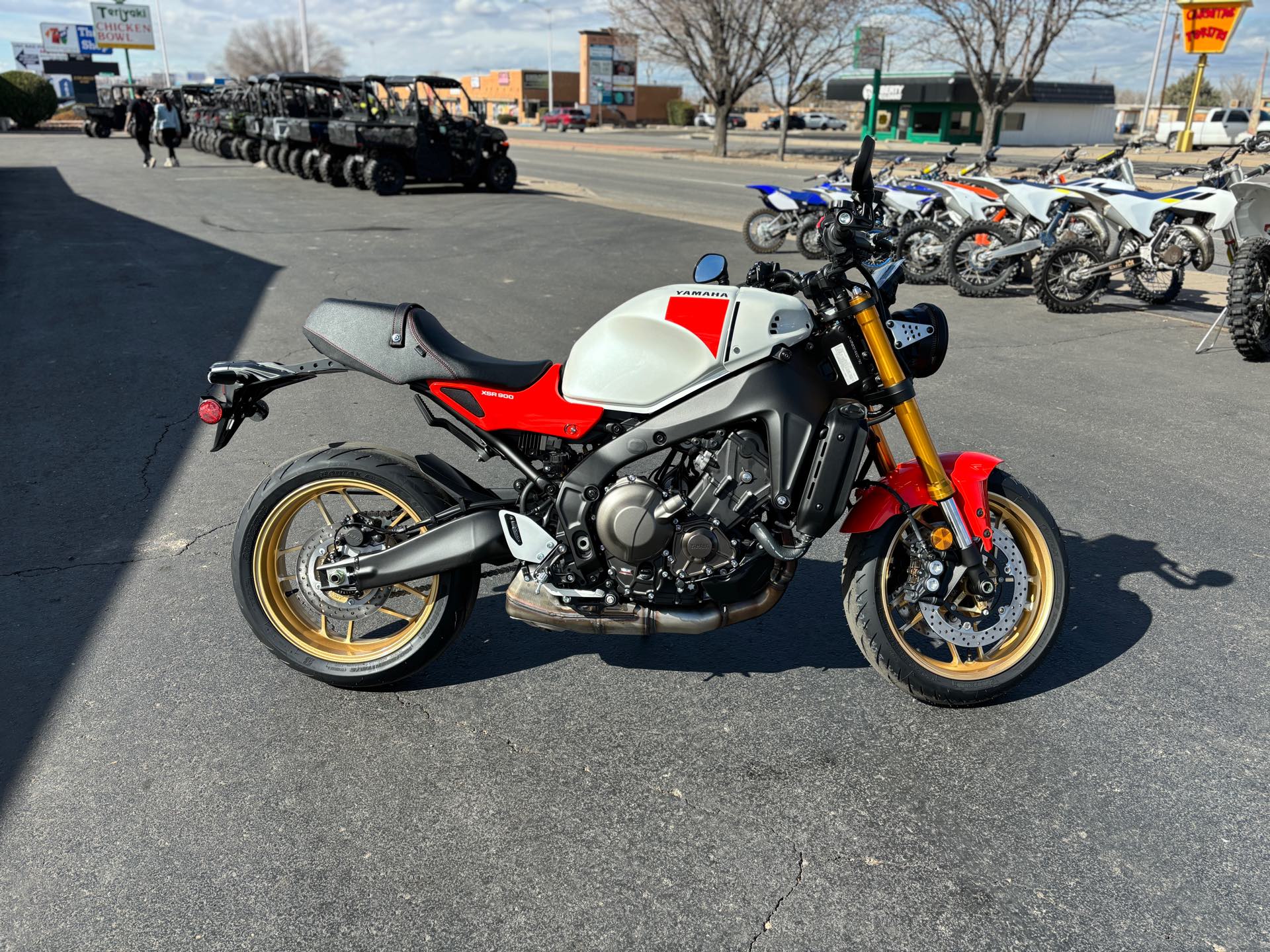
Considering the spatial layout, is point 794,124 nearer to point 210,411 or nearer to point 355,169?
point 355,169

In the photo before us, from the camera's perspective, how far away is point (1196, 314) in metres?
9.62

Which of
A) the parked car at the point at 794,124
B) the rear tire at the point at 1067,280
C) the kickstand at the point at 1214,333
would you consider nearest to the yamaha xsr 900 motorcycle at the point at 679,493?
Answer: the kickstand at the point at 1214,333

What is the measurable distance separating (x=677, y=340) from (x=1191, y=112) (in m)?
43.2

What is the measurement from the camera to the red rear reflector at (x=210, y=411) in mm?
3121

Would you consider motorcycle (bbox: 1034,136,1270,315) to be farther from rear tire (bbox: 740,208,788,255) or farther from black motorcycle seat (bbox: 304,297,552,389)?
black motorcycle seat (bbox: 304,297,552,389)

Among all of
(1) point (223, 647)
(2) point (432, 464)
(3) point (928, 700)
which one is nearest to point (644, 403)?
(2) point (432, 464)

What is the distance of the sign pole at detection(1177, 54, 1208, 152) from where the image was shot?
111 feet

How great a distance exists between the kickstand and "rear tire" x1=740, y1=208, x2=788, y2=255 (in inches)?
214

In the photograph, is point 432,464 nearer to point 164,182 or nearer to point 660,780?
point 660,780

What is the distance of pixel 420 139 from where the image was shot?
1977cm

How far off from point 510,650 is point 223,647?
1.07 meters

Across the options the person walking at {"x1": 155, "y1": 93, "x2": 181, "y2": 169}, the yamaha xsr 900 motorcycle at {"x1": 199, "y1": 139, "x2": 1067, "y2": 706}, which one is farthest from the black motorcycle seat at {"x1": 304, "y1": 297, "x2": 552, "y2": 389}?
the person walking at {"x1": 155, "y1": 93, "x2": 181, "y2": 169}

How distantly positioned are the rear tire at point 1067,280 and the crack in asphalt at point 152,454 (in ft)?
26.0

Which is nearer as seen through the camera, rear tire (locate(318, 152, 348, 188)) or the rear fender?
the rear fender
